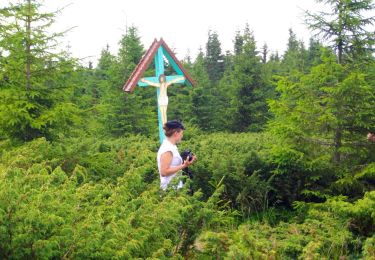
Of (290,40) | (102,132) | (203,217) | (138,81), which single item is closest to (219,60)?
(290,40)

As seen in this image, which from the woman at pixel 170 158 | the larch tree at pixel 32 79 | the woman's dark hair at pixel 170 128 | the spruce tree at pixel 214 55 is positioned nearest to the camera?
the woman at pixel 170 158

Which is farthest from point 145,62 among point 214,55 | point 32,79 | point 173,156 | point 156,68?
point 214,55

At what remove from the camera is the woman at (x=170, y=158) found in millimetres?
5516

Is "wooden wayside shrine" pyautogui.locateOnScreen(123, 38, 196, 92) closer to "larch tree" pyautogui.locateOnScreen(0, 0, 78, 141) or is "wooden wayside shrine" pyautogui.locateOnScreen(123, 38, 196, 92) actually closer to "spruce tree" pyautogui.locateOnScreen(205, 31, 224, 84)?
"larch tree" pyautogui.locateOnScreen(0, 0, 78, 141)

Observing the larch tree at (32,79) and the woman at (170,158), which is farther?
the larch tree at (32,79)

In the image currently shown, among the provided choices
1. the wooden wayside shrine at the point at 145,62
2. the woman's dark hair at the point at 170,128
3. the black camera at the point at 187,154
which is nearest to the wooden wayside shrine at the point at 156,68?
the wooden wayside shrine at the point at 145,62

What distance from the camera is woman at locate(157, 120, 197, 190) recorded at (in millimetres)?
5516

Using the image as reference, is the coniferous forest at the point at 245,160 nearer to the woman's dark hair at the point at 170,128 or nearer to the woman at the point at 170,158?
the woman at the point at 170,158

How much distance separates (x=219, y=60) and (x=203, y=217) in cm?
4108

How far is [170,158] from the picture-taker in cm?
554

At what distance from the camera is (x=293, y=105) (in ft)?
25.0

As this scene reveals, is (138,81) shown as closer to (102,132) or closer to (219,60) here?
(102,132)

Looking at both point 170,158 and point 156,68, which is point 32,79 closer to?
point 156,68

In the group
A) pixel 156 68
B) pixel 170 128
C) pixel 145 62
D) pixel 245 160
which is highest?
pixel 145 62
